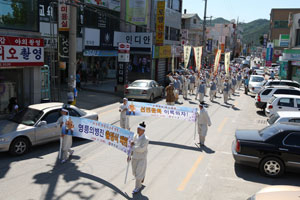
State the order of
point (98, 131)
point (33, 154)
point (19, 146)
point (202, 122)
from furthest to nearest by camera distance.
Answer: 1. point (202, 122)
2. point (33, 154)
3. point (19, 146)
4. point (98, 131)

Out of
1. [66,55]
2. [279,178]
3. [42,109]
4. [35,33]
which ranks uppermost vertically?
[35,33]

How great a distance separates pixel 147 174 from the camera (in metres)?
8.04

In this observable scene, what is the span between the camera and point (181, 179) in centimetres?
779

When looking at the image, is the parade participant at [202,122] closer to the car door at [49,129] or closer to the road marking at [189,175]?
the road marking at [189,175]

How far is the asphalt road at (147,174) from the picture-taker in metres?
6.92

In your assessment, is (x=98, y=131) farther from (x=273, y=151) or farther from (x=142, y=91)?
(x=142, y=91)

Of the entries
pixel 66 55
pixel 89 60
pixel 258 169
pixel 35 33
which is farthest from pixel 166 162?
pixel 89 60

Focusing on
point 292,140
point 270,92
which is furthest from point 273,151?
point 270,92

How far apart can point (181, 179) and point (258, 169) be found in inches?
98.3

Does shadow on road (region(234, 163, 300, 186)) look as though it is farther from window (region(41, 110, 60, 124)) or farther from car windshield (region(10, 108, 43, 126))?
car windshield (region(10, 108, 43, 126))

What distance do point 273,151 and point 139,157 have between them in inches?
144

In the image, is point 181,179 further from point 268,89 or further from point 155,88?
point 155,88

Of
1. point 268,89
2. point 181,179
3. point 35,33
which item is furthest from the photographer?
point 268,89

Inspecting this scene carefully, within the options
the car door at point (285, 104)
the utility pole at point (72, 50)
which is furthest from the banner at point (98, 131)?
the car door at point (285, 104)
